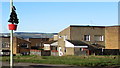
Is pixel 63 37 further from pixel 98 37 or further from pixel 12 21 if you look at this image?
pixel 12 21

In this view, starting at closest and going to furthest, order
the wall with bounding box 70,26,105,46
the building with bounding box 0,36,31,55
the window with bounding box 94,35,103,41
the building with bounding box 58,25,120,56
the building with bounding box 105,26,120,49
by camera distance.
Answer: the building with bounding box 105,26,120,49 < the building with bounding box 58,25,120,56 < the wall with bounding box 70,26,105,46 < the window with bounding box 94,35,103,41 < the building with bounding box 0,36,31,55

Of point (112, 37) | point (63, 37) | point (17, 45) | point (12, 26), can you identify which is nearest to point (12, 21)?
point (12, 26)

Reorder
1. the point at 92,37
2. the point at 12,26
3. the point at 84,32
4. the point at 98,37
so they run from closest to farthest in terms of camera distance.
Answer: the point at 12,26
the point at 84,32
the point at 92,37
the point at 98,37

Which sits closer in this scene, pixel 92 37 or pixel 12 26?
pixel 12 26

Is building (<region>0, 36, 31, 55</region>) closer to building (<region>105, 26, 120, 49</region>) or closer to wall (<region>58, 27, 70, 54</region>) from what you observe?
wall (<region>58, 27, 70, 54</region>)

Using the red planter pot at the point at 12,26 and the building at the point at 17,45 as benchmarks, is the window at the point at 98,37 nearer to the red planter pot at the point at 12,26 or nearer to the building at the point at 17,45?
the building at the point at 17,45

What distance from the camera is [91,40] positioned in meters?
55.4

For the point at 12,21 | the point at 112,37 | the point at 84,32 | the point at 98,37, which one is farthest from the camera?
the point at 98,37

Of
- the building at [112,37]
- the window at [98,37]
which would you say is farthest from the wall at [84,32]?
the building at [112,37]

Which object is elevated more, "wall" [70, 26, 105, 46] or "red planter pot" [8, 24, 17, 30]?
"wall" [70, 26, 105, 46]

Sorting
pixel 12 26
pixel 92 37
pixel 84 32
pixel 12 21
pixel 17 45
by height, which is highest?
pixel 84 32

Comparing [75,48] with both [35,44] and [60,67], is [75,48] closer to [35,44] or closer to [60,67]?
[60,67]

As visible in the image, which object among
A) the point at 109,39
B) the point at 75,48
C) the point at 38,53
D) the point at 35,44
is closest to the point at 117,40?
the point at 109,39

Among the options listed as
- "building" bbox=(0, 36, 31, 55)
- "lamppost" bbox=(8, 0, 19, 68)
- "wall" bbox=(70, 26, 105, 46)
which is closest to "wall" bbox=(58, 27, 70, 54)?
"wall" bbox=(70, 26, 105, 46)
